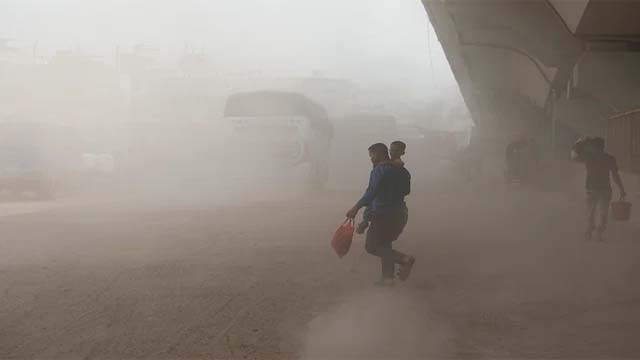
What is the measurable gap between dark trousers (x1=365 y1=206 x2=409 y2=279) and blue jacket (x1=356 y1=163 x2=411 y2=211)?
62mm

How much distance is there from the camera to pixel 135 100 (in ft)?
92.9

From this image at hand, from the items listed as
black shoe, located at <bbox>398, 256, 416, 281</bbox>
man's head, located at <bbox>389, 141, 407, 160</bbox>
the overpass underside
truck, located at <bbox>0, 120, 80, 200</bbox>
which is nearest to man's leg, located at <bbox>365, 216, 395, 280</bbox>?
black shoe, located at <bbox>398, 256, 416, 281</bbox>

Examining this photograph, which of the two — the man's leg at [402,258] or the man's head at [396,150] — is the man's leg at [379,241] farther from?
the man's head at [396,150]

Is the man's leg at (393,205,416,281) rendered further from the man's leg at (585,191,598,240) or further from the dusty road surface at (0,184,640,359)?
the man's leg at (585,191,598,240)

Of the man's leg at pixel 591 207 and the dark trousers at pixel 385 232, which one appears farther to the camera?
the man's leg at pixel 591 207

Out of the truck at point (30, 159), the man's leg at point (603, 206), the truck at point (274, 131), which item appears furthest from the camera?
the truck at point (30, 159)

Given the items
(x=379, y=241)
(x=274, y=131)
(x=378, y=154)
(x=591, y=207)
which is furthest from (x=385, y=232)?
(x=274, y=131)

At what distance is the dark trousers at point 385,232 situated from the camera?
8.00 metres

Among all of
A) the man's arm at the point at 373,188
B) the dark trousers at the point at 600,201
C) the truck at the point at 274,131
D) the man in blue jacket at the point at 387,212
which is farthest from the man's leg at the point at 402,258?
the truck at the point at 274,131

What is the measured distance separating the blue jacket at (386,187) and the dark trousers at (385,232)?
→ 62 mm

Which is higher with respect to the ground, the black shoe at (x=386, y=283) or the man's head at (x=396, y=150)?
the man's head at (x=396, y=150)

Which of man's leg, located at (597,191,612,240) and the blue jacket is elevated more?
the blue jacket

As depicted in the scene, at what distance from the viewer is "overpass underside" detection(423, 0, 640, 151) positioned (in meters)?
13.5

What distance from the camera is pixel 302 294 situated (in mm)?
7777
